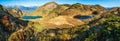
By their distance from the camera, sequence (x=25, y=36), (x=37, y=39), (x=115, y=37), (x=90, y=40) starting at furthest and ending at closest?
(x=25, y=36)
(x=37, y=39)
(x=90, y=40)
(x=115, y=37)

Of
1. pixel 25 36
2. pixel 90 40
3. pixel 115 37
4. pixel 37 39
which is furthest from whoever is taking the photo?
pixel 25 36

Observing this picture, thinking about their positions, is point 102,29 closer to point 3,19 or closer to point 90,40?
point 90,40

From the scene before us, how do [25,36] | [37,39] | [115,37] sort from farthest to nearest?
[25,36]
[37,39]
[115,37]

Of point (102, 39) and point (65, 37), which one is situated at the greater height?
point (102, 39)

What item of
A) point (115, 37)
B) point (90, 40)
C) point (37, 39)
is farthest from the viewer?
point (37, 39)

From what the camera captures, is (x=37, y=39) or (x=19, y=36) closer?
(x=37, y=39)

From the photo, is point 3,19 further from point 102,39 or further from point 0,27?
point 102,39

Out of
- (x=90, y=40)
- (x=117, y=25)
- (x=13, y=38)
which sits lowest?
(x=13, y=38)

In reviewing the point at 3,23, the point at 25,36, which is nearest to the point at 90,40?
the point at 25,36

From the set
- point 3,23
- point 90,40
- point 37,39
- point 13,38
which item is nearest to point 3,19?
point 3,23
